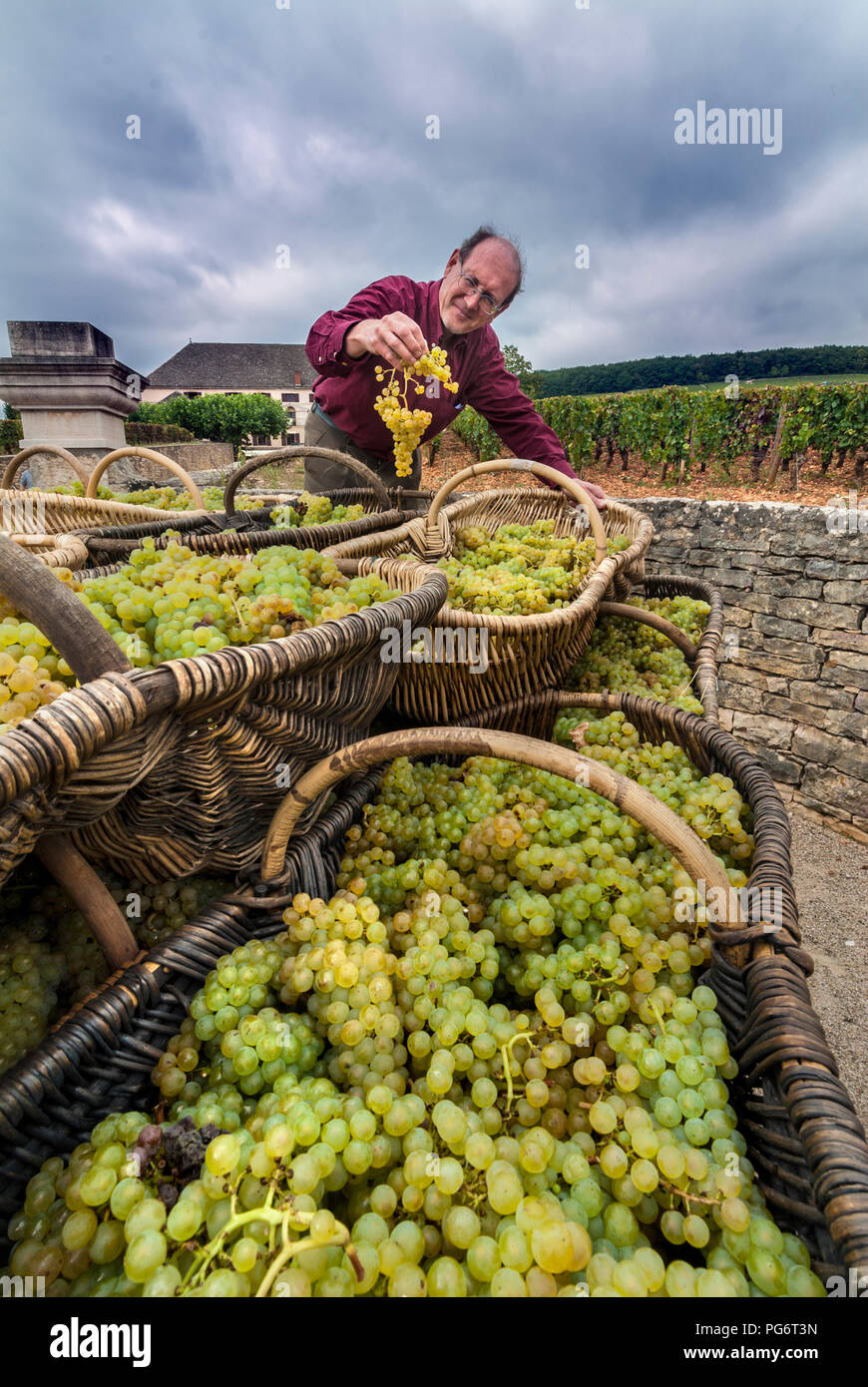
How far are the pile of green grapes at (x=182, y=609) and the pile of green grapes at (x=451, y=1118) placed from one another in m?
0.49

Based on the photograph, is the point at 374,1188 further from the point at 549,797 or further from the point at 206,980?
the point at 549,797

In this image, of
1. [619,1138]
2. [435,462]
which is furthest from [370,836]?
[435,462]

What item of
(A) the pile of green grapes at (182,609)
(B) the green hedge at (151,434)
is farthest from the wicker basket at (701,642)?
(B) the green hedge at (151,434)

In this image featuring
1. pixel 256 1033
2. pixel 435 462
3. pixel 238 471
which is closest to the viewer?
pixel 256 1033

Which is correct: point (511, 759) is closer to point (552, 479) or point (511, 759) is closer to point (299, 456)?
point (552, 479)

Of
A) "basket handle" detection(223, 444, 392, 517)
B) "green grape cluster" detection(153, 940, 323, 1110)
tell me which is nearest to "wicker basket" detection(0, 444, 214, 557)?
"basket handle" detection(223, 444, 392, 517)

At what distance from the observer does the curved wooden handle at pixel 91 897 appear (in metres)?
0.86

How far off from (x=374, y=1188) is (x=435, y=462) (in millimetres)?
16528

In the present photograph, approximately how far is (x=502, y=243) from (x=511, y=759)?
2.66 meters

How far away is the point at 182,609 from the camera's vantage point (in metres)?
1.06

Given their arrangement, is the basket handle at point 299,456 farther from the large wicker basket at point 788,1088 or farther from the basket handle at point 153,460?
the large wicker basket at point 788,1088

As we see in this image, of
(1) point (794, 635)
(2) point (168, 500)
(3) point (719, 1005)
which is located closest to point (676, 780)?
(3) point (719, 1005)

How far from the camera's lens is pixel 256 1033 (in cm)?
87

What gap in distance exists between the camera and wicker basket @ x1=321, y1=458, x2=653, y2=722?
1545mm
